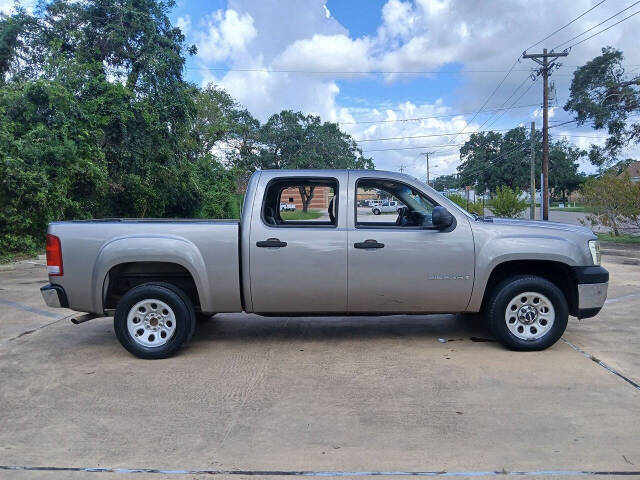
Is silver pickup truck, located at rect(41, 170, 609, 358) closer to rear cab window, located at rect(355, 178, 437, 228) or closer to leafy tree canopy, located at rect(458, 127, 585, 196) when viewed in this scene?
rear cab window, located at rect(355, 178, 437, 228)

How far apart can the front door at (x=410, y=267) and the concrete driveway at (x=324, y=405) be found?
0.59 metres

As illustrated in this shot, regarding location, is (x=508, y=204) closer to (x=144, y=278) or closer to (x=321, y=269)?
(x=321, y=269)

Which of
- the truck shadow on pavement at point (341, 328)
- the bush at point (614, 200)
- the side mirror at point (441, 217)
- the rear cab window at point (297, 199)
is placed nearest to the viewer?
the side mirror at point (441, 217)

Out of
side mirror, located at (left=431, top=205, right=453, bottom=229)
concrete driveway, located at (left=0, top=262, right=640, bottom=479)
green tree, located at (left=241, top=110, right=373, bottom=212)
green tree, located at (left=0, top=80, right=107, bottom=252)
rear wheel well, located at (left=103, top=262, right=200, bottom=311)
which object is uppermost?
green tree, located at (left=241, top=110, right=373, bottom=212)

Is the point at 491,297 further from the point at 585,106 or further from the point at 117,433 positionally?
the point at 585,106

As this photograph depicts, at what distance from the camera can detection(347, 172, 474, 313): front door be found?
17.6 ft

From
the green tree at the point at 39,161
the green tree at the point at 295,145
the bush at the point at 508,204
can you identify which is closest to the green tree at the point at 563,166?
the green tree at the point at 295,145

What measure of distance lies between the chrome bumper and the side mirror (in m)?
1.52

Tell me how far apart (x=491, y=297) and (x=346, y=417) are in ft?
7.70

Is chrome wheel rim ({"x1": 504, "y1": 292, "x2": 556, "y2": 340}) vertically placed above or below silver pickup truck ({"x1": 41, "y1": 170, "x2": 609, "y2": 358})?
below

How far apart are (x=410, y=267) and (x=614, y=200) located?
17314 mm

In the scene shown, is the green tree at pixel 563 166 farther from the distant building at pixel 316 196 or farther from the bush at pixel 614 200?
the distant building at pixel 316 196

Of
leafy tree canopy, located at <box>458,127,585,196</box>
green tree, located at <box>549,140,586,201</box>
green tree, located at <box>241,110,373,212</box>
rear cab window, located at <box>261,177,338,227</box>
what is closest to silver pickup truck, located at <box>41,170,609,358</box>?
rear cab window, located at <box>261,177,338,227</box>

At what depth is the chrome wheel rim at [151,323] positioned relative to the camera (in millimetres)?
5422
